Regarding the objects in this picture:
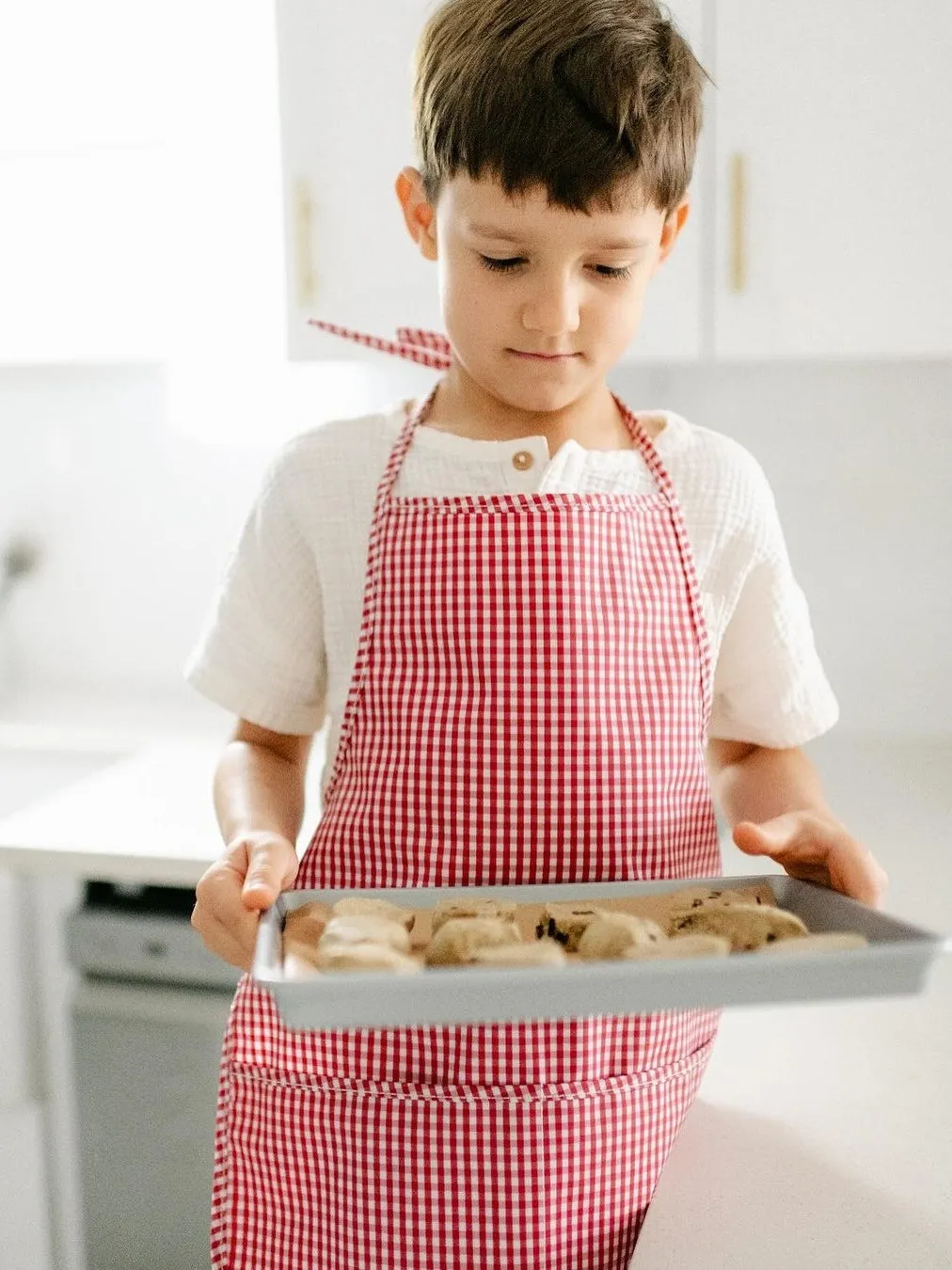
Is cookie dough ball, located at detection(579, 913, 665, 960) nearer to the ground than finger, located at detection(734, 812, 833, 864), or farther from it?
nearer to the ground

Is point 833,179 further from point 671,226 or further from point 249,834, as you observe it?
point 249,834

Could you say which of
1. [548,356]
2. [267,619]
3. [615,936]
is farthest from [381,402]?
[615,936]

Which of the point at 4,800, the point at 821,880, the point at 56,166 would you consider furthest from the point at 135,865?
the point at 56,166

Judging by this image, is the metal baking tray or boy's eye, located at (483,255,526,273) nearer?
the metal baking tray

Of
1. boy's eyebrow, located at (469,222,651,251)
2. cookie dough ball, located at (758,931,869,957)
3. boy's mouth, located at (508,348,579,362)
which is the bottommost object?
cookie dough ball, located at (758,931,869,957)

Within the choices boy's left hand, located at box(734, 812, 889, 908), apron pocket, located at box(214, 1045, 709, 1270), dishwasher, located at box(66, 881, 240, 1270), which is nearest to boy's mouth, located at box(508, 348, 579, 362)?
boy's left hand, located at box(734, 812, 889, 908)

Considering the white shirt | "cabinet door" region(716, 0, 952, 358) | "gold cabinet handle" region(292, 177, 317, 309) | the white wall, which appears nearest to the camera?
the white shirt

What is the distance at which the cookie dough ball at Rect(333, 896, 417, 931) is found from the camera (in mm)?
689

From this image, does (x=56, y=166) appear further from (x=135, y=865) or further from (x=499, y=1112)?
(x=499, y=1112)

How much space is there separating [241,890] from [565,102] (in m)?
0.46

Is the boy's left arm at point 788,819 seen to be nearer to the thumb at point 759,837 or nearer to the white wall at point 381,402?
the thumb at point 759,837

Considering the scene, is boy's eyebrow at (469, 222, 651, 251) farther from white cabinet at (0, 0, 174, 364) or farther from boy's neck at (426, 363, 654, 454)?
white cabinet at (0, 0, 174, 364)

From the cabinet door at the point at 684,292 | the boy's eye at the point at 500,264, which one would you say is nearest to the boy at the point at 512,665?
the boy's eye at the point at 500,264

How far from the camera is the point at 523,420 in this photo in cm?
90
